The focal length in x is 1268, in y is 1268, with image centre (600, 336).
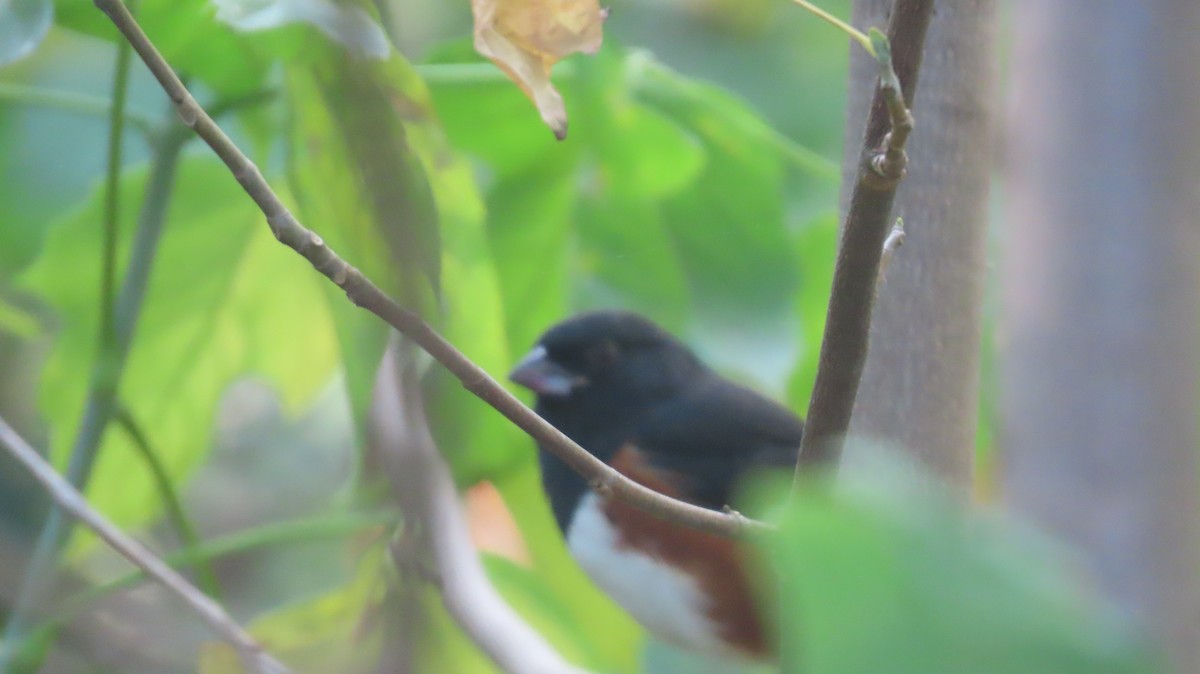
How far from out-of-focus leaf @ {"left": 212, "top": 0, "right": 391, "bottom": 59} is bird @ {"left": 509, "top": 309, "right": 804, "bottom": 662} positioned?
542mm

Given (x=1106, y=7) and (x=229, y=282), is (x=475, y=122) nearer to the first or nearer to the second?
(x=229, y=282)

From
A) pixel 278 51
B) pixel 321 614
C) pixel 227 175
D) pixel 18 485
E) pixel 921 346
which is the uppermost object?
pixel 921 346

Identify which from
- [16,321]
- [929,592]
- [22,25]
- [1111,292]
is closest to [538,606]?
[16,321]

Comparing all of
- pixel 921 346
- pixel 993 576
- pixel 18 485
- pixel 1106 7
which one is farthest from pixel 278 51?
pixel 1106 7

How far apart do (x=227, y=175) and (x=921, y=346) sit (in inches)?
17.6

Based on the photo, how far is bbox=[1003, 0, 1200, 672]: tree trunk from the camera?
5.87 ft

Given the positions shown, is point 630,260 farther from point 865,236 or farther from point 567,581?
point 865,236

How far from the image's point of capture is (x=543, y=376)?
3.76 ft

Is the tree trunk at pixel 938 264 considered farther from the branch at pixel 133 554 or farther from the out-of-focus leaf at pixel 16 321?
the out-of-focus leaf at pixel 16 321

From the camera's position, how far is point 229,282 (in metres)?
0.85

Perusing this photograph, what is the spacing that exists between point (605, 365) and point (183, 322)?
452 millimetres

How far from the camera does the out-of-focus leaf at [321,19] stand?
0.39m

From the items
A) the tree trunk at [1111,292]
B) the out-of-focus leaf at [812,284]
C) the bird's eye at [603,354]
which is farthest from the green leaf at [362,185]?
the tree trunk at [1111,292]

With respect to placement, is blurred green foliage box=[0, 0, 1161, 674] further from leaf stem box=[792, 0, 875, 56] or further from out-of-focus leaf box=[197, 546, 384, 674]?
leaf stem box=[792, 0, 875, 56]
